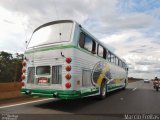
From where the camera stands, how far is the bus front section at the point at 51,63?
840cm

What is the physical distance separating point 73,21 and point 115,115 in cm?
421

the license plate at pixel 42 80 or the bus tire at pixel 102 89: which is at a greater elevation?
the license plate at pixel 42 80

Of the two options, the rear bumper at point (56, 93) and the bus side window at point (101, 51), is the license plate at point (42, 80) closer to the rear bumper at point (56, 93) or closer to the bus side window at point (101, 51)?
the rear bumper at point (56, 93)

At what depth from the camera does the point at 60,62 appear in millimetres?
8609

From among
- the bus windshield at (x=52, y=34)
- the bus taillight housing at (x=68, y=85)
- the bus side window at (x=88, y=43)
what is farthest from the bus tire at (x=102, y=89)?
the bus windshield at (x=52, y=34)

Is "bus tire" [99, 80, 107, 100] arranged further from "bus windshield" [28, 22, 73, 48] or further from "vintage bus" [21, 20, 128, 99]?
"bus windshield" [28, 22, 73, 48]

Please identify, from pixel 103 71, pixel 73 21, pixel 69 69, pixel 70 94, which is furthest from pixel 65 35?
pixel 103 71

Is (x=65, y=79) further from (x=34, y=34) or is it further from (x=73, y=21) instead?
(x=34, y=34)

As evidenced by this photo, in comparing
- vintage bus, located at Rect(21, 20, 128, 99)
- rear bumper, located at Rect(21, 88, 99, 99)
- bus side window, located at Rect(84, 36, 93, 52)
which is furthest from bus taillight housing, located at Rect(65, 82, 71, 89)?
bus side window, located at Rect(84, 36, 93, 52)

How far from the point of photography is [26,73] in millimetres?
9648

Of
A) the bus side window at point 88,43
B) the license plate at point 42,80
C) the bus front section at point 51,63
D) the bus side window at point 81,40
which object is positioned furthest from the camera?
the bus side window at point 88,43

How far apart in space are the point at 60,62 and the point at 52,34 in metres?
1.53

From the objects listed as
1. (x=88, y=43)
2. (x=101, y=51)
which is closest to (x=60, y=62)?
(x=88, y=43)

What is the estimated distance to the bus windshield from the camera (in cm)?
899
